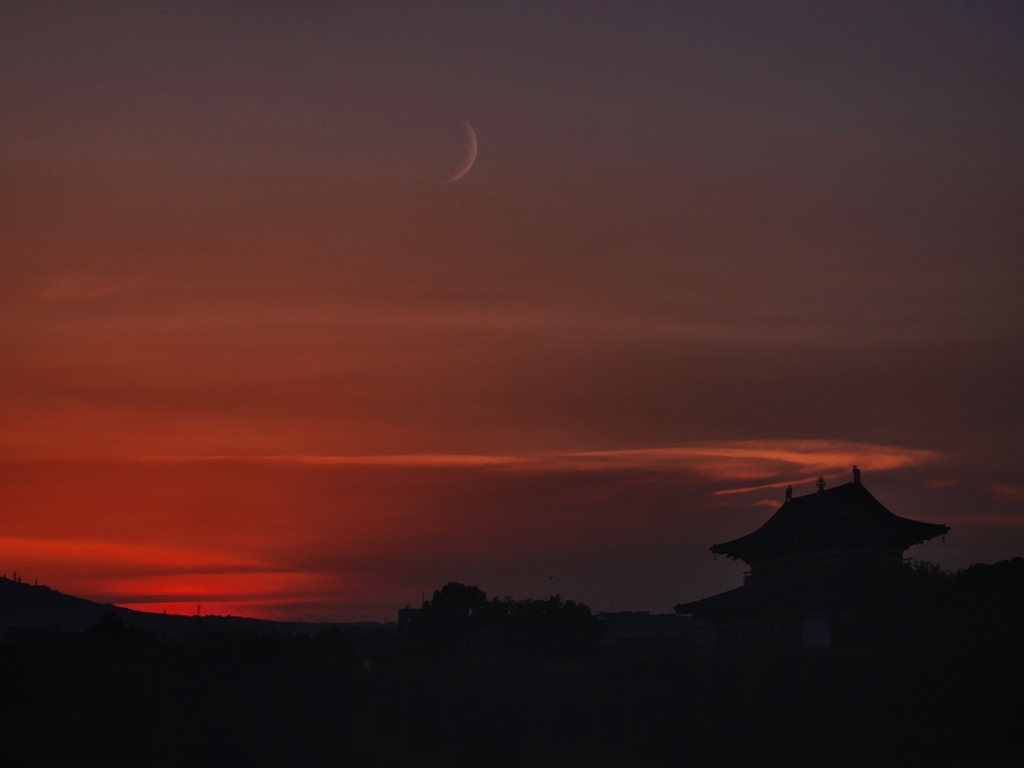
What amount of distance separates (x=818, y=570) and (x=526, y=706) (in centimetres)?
2831

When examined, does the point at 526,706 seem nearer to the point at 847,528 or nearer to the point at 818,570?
the point at 818,570

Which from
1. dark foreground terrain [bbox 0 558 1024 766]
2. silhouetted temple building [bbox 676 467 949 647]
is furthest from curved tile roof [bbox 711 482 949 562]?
dark foreground terrain [bbox 0 558 1024 766]

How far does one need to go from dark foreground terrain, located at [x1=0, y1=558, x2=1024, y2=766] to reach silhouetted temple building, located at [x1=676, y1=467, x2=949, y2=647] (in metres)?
15.5

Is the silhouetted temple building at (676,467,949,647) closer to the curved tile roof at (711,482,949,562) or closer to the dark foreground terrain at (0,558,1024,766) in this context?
the curved tile roof at (711,482,949,562)

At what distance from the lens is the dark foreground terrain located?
34.3 m

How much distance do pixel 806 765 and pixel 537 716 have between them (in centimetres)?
959

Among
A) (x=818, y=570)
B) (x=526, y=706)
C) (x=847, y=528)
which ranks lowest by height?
(x=526, y=706)

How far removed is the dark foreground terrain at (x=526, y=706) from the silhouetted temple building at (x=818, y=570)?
15475mm

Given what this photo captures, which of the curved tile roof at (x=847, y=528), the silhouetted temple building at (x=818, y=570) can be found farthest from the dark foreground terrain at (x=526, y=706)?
the curved tile roof at (x=847, y=528)

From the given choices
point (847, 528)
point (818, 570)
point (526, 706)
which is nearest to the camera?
point (526, 706)

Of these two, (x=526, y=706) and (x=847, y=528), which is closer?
(x=526, y=706)

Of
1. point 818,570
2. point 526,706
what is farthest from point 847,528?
point 526,706

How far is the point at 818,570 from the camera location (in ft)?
211

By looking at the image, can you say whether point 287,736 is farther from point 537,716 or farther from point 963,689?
point 963,689
